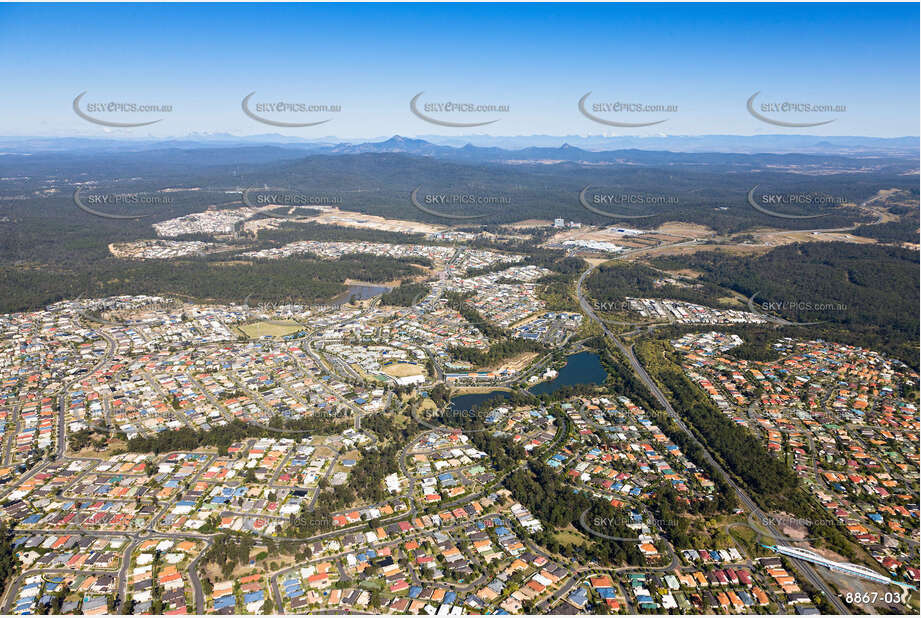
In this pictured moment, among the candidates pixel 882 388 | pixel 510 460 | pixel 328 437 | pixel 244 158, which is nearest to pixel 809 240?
pixel 882 388

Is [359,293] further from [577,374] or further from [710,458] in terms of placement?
[710,458]

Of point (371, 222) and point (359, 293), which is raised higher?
point (371, 222)

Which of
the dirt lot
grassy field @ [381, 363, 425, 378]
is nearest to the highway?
grassy field @ [381, 363, 425, 378]

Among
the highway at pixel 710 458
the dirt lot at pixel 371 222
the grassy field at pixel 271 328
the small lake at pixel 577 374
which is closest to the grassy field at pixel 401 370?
the small lake at pixel 577 374

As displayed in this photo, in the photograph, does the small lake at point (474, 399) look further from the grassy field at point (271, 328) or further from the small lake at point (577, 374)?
the grassy field at point (271, 328)

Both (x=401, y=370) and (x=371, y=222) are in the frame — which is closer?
(x=401, y=370)

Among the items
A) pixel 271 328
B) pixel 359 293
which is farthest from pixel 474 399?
pixel 359 293

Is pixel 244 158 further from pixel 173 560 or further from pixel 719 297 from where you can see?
pixel 173 560
